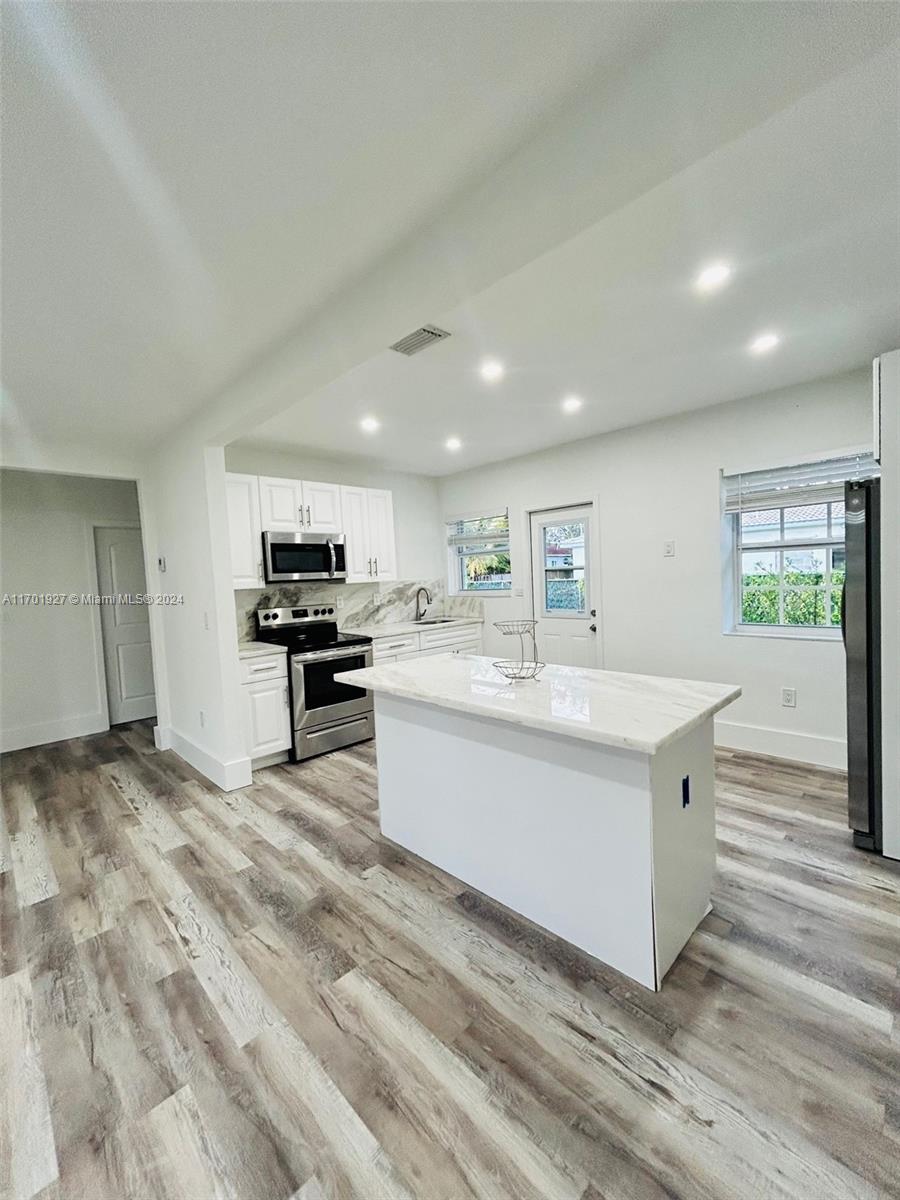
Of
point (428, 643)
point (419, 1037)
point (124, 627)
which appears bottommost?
point (419, 1037)

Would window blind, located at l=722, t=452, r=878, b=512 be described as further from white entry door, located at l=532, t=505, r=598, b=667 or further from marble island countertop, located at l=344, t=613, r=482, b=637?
marble island countertop, located at l=344, t=613, r=482, b=637

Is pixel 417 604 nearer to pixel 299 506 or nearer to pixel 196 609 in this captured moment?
pixel 299 506

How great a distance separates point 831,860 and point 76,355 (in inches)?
164

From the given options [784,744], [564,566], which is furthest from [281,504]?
[784,744]

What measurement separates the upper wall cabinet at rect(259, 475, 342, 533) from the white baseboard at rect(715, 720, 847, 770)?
11.6 feet

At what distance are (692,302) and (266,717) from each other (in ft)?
11.5

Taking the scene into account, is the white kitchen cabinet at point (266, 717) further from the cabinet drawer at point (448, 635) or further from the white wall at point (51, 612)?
the white wall at point (51, 612)

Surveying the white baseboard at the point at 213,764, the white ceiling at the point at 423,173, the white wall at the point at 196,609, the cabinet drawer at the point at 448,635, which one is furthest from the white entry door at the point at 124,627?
the cabinet drawer at the point at 448,635

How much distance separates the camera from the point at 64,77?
3.44ft

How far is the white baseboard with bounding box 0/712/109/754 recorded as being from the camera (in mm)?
4316

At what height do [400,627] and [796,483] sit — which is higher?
[796,483]

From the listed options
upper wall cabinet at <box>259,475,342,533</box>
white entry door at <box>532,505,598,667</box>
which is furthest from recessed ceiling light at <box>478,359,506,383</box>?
upper wall cabinet at <box>259,475,342,533</box>

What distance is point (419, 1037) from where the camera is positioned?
1.46 m

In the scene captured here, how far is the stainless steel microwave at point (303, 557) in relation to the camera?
3861 millimetres
